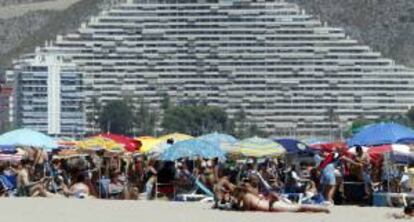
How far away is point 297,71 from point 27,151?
146 m

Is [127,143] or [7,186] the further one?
[127,143]

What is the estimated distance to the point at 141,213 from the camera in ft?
84.2

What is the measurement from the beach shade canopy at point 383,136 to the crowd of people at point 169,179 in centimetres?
54

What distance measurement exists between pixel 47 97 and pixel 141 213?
472 feet

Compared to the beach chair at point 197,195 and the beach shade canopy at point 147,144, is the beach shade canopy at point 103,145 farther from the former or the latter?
the beach chair at point 197,195

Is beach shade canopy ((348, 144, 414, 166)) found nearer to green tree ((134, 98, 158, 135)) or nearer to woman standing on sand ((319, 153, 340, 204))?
woman standing on sand ((319, 153, 340, 204))

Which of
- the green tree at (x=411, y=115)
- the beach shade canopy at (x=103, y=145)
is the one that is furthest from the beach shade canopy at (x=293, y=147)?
the green tree at (x=411, y=115)

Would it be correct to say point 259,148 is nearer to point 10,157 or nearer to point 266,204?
point 10,157

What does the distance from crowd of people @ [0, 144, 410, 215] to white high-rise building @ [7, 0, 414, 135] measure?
134m

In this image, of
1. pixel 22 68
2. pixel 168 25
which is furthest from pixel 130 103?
pixel 168 25

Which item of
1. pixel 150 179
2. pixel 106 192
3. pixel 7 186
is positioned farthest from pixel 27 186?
pixel 150 179

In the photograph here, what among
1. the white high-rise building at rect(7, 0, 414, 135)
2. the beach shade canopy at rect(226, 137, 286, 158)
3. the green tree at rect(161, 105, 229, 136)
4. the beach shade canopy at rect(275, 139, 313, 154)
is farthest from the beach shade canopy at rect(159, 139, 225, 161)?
the white high-rise building at rect(7, 0, 414, 135)

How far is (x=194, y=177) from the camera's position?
31250 millimetres

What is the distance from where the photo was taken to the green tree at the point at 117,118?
15362cm
